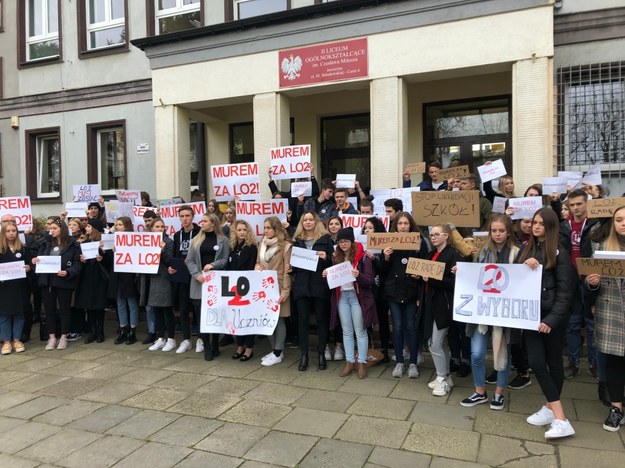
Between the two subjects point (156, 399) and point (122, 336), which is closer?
point (156, 399)

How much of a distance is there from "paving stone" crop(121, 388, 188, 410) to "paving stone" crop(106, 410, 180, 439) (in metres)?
0.18

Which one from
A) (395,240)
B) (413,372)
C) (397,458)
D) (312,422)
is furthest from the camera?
(413,372)

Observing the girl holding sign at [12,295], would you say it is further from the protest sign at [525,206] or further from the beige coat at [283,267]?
the protest sign at [525,206]

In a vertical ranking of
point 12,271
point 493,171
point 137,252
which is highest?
Result: point 493,171

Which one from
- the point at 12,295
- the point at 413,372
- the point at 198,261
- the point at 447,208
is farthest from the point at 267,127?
the point at 413,372

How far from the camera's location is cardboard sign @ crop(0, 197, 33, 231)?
29.9ft

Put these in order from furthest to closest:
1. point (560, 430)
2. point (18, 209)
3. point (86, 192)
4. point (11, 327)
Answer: point (86, 192) < point (18, 209) < point (11, 327) < point (560, 430)

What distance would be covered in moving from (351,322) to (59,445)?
10.7 feet

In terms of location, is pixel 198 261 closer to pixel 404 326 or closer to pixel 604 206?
pixel 404 326

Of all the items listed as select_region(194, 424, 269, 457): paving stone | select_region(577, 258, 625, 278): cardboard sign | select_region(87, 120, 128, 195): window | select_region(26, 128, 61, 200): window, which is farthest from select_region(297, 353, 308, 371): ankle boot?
select_region(26, 128, 61, 200): window

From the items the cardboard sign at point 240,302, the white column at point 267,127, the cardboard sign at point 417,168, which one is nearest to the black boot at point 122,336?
the cardboard sign at point 240,302

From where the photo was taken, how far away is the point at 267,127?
10523 mm

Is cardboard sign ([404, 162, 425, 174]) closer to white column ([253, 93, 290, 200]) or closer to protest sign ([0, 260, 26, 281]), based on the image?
white column ([253, 93, 290, 200])

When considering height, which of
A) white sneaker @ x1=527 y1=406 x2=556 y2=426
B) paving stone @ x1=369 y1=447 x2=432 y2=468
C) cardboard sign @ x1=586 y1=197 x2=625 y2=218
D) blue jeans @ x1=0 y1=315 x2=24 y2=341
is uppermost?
cardboard sign @ x1=586 y1=197 x2=625 y2=218
